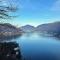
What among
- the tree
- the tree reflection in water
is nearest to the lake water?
the tree reflection in water

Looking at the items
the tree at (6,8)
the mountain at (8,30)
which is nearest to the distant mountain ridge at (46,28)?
the mountain at (8,30)

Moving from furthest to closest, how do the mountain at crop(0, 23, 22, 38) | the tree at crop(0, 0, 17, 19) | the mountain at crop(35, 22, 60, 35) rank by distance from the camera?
1. the mountain at crop(35, 22, 60, 35)
2. the mountain at crop(0, 23, 22, 38)
3. the tree at crop(0, 0, 17, 19)

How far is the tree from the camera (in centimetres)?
222

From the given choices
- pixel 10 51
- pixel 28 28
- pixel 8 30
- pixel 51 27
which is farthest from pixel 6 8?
pixel 51 27

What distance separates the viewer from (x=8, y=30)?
2574 millimetres

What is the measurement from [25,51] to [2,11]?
92 cm

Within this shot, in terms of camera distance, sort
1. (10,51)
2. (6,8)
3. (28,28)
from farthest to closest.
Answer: (28,28)
(10,51)
(6,8)

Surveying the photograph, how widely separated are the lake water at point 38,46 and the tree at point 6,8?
0.58 metres

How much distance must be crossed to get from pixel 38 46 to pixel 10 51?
54 centimetres

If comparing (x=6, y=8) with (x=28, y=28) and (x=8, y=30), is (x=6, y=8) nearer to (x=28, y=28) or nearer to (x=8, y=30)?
(x=8, y=30)

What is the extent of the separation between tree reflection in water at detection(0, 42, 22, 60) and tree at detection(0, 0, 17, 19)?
0.60m

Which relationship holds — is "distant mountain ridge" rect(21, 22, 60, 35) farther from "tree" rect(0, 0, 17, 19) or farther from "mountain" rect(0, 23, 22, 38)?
"tree" rect(0, 0, 17, 19)

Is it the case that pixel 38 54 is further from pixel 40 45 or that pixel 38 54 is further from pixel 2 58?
pixel 2 58

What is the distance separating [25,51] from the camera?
8.94 ft
